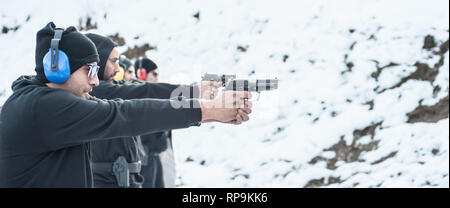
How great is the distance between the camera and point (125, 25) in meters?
10.4

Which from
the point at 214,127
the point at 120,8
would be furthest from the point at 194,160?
the point at 120,8

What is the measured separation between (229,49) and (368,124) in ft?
10.5

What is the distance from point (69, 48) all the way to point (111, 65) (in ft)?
4.06

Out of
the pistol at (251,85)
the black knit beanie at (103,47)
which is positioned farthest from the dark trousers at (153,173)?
the pistol at (251,85)

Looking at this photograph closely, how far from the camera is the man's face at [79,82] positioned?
2168mm

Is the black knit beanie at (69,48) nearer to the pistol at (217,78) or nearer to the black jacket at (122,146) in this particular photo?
the pistol at (217,78)

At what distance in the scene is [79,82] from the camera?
219 centimetres

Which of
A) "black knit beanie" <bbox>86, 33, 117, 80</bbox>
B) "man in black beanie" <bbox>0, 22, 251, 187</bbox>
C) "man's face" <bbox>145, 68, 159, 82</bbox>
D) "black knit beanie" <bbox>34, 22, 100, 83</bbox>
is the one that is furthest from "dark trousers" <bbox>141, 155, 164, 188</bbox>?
"black knit beanie" <bbox>34, 22, 100, 83</bbox>

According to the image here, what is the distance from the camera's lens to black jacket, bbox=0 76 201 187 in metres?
1.98

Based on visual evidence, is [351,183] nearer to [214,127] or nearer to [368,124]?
[368,124]

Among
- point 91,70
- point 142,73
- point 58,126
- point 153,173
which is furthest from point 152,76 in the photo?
point 58,126

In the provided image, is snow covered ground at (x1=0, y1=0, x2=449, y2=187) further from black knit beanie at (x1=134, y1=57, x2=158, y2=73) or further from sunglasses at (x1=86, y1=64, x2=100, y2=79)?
sunglasses at (x1=86, y1=64, x2=100, y2=79)

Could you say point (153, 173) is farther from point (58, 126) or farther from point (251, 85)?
point (58, 126)

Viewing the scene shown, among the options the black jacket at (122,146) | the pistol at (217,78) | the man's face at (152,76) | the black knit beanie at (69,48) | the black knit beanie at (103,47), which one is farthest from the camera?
the man's face at (152,76)
